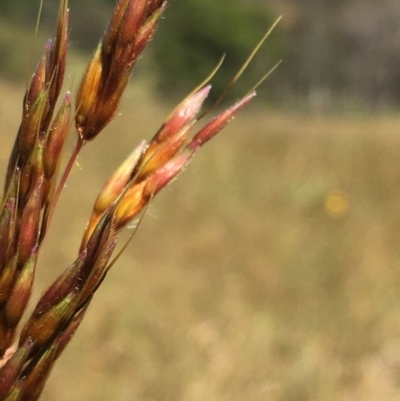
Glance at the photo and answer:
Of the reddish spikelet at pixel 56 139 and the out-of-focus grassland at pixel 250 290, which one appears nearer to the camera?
the reddish spikelet at pixel 56 139

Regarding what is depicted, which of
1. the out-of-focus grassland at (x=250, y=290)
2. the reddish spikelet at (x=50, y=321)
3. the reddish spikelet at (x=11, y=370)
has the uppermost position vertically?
the out-of-focus grassland at (x=250, y=290)

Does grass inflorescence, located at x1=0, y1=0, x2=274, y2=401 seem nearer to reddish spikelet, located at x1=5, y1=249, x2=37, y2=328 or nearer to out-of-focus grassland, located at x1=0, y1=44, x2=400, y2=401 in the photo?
reddish spikelet, located at x1=5, y1=249, x2=37, y2=328

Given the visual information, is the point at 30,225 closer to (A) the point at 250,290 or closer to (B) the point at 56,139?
(B) the point at 56,139

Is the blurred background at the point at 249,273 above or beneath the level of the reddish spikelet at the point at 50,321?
above

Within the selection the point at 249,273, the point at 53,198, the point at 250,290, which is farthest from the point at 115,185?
the point at 249,273

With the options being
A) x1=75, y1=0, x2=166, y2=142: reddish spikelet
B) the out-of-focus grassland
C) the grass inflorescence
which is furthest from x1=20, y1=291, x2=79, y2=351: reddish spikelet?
the out-of-focus grassland

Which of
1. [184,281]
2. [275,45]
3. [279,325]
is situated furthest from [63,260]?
[275,45]

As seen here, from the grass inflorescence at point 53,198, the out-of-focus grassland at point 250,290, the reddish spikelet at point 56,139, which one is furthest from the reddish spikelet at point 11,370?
the out-of-focus grassland at point 250,290

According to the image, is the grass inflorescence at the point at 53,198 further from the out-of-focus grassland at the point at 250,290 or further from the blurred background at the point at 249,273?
the out-of-focus grassland at the point at 250,290

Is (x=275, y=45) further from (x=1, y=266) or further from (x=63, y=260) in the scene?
(x=1, y=266)
